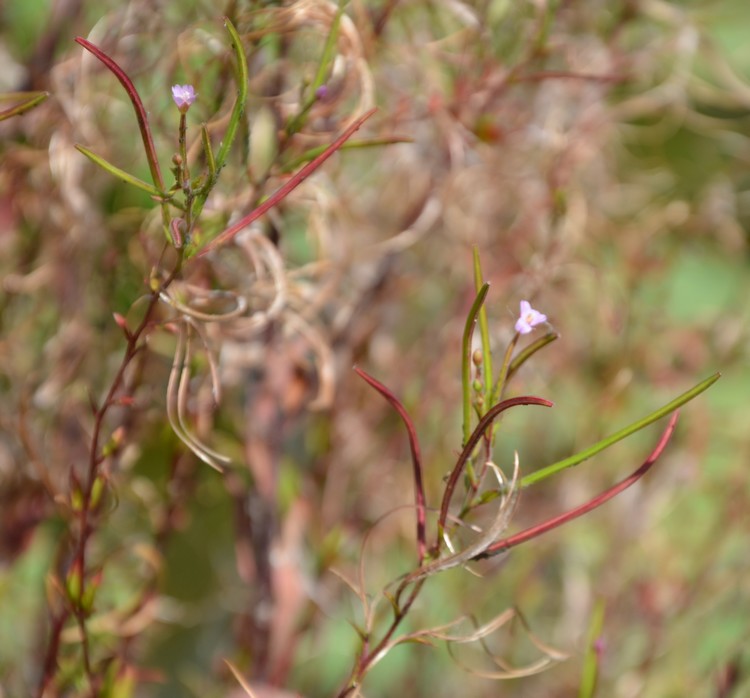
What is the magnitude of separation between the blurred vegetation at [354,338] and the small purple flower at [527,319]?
110 millimetres

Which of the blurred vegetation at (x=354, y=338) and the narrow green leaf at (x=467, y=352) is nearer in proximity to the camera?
the narrow green leaf at (x=467, y=352)

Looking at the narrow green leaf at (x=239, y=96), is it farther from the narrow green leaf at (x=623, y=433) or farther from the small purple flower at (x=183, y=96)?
the narrow green leaf at (x=623, y=433)

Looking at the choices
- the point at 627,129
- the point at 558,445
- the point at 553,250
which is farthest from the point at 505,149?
the point at 558,445

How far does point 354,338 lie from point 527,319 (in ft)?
0.84

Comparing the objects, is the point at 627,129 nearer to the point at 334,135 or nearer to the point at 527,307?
the point at 334,135

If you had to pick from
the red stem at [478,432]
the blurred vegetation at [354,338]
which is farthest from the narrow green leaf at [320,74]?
the red stem at [478,432]

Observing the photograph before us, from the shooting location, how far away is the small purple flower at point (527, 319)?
0.83 feet

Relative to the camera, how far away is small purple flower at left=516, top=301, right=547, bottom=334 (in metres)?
0.25

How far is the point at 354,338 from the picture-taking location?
0.51 meters

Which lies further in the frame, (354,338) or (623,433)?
(354,338)

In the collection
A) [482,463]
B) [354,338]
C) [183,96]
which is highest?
[183,96]

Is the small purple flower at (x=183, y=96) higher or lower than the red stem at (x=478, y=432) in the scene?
higher

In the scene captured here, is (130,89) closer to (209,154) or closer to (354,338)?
(209,154)

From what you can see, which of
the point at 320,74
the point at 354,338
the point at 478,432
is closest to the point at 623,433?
the point at 478,432
